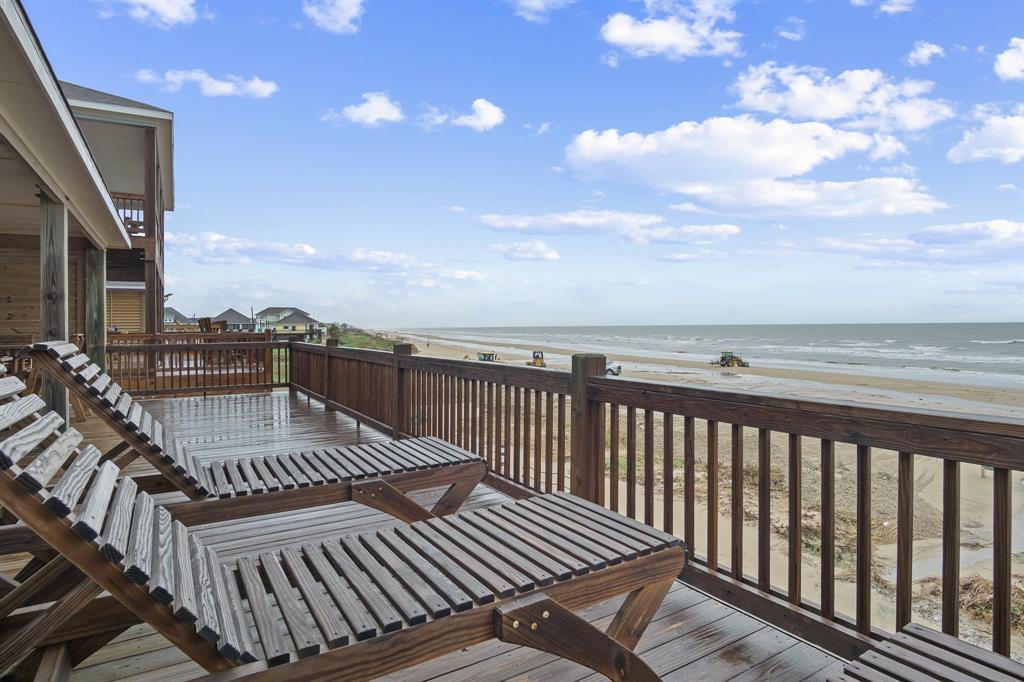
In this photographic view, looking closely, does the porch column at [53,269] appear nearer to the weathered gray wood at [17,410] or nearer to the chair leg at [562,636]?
the weathered gray wood at [17,410]

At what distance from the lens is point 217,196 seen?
109ft

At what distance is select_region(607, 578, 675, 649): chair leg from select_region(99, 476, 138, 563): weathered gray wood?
54.1 inches

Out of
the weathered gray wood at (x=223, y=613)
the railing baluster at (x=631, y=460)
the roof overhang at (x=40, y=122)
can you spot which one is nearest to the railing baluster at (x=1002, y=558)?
the railing baluster at (x=631, y=460)

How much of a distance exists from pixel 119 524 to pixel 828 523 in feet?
6.94

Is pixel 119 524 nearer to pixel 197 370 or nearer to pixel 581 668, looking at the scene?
pixel 581 668

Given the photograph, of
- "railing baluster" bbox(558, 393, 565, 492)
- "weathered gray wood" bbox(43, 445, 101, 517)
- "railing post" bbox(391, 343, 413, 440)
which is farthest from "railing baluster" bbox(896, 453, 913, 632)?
"railing post" bbox(391, 343, 413, 440)

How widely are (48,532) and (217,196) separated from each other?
121 feet

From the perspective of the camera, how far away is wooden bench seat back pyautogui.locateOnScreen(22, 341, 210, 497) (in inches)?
98.5

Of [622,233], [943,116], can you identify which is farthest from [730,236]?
[943,116]

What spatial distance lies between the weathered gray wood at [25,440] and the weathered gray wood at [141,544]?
12.6 inches

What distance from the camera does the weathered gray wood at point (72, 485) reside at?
49.6 inches

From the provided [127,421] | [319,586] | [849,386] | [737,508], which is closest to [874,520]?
[737,508]

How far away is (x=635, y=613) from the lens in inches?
72.2

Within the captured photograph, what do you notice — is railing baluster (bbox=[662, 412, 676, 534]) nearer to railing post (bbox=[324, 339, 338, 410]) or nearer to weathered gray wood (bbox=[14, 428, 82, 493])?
weathered gray wood (bbox=[14, 428, 82, 493])
